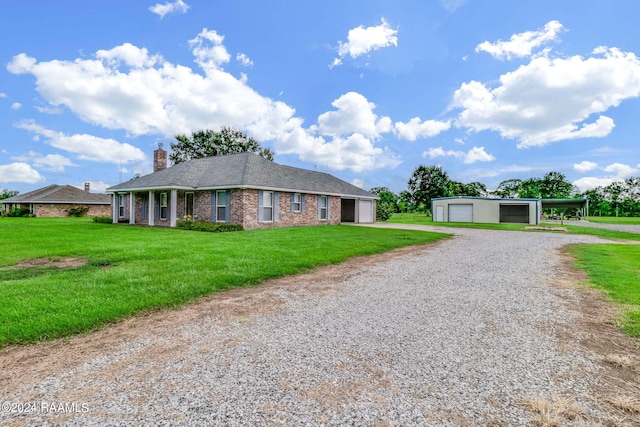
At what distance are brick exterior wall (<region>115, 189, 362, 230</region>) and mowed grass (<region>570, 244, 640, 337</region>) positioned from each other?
14703 millimetres

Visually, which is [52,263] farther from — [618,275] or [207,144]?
[207,144]

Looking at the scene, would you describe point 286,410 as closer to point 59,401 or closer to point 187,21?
point 59,401

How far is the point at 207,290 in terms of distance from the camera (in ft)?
18.2

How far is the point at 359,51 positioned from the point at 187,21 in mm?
9330

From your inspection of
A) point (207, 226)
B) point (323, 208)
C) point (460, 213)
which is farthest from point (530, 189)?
point (207, 226)

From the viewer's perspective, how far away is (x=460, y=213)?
33438mm

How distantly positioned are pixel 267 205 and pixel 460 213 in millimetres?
22294

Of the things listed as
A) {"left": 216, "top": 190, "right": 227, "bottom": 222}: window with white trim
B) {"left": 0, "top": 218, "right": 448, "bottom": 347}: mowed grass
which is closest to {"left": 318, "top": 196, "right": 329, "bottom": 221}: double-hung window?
{"left": 216, "top": 190, "right": 227, "bottom": 222}: window with white trim

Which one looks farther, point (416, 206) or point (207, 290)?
point (416, 206)

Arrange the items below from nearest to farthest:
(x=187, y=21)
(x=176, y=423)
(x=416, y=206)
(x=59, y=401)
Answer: (x=176, y=423), (x=59, y=401), (x=187, y=21), (x=416, y=206)

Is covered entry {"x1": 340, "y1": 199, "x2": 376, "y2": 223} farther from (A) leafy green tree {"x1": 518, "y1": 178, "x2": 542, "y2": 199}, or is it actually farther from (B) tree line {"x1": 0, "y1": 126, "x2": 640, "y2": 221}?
(A) leafy green tree {"x1": 518, "y1": 178, "x2": 542, "y2": 199}

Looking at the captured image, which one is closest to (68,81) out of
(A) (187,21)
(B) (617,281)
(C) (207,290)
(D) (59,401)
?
(A) (187,21)

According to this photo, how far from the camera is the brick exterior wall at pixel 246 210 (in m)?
18.5

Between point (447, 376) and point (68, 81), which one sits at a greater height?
point (68, 81)
